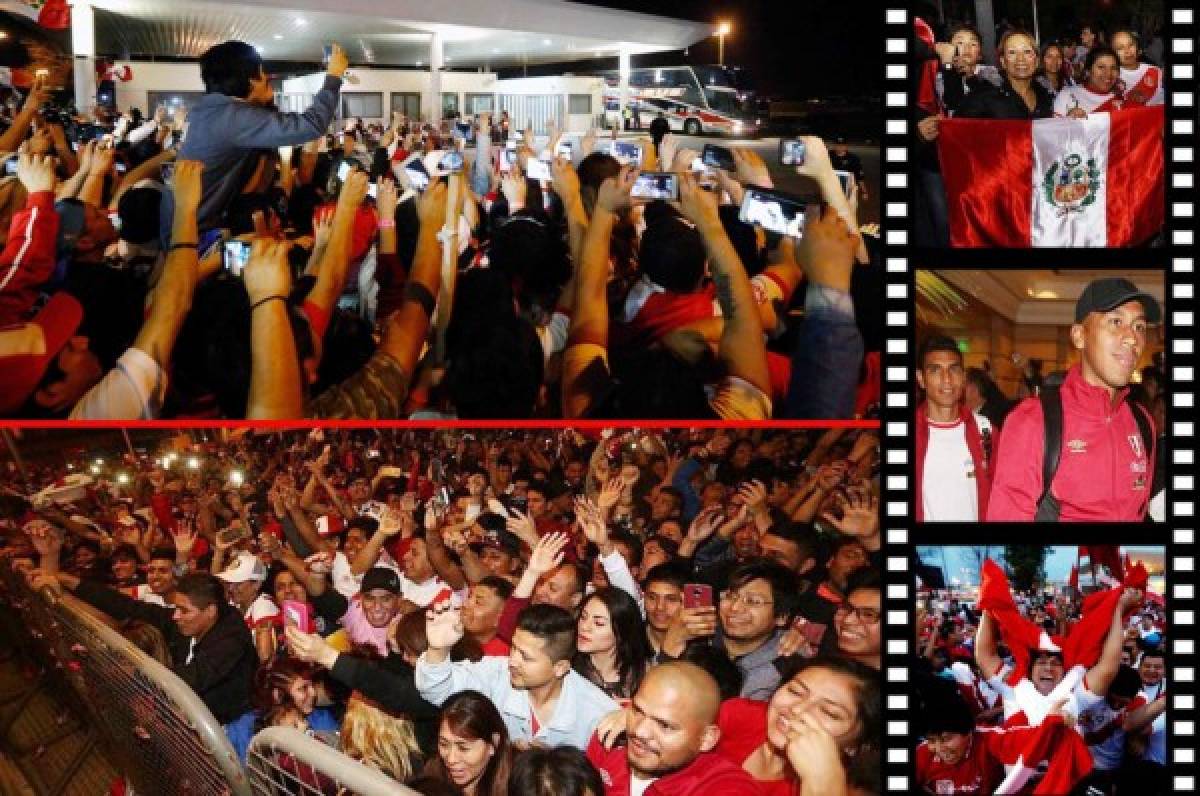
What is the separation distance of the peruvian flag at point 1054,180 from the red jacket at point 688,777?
1.37 m

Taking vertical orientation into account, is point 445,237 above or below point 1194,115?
below

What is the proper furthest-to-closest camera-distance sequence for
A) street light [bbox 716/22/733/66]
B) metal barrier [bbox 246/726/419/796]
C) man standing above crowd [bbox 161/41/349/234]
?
street light [bbox 716/22/733/66] < man standing above crowd [bbox 161/41/349/234] < metal barrier [bbox 246/726/419/796]

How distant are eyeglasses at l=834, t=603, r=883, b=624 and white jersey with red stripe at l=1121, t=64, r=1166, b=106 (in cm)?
137

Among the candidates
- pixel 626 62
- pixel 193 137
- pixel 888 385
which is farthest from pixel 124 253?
pixel 888 385

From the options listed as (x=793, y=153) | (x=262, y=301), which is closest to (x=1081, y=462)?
(x=793, y=153)

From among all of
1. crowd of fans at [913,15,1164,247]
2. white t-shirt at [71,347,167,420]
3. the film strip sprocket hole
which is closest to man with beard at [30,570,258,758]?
white t-shirt at [71,347,167,420]

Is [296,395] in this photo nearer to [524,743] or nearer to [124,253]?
[124,253]

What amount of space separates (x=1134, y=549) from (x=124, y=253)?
2.52 meters

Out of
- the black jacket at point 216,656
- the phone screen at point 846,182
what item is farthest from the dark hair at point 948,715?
the black jacket at point 216,656

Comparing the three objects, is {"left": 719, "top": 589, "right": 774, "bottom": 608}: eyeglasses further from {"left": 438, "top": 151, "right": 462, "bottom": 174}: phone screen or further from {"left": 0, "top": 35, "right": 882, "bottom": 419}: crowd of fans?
{"left": 438, "top": 151, "right": 462, "bottom": 174}: phone screen

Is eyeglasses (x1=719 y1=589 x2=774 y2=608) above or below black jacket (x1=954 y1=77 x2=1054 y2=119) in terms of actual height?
below

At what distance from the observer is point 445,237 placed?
12.0 ft

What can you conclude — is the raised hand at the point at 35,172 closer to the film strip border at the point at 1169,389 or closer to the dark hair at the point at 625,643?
the dark hair at the point at 625,643

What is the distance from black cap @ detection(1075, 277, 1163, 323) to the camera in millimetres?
3596
